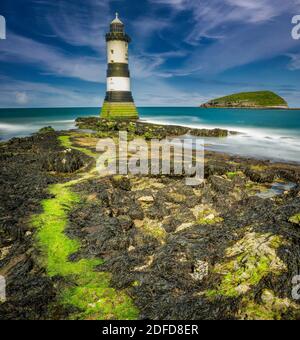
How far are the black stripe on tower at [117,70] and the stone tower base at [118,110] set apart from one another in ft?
13.4

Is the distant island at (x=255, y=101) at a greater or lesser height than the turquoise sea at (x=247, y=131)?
greater

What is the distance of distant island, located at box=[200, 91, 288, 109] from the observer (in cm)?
17938

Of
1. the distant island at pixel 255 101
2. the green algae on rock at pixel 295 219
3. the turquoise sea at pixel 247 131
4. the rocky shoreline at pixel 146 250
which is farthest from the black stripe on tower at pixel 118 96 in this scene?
the distant island at pixel 255 101

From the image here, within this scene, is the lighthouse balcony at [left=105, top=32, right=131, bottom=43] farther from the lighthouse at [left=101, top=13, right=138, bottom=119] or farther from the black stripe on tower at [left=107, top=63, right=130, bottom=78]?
the black stripe on tower at [left=107, top=63, right=130, bottom=78]

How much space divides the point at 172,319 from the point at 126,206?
490 centimetres

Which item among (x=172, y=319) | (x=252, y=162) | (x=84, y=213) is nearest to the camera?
(x=172, y=319)

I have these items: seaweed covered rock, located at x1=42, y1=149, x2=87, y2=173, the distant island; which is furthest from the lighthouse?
the distant island

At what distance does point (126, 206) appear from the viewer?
8883mm

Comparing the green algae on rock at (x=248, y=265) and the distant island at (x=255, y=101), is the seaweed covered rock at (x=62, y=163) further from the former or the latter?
the distant island at (x=255, y=101)

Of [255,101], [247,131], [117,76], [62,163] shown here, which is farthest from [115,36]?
[255,101]

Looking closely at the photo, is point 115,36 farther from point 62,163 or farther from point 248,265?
point 248,265

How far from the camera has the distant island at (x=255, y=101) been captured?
179 meters
